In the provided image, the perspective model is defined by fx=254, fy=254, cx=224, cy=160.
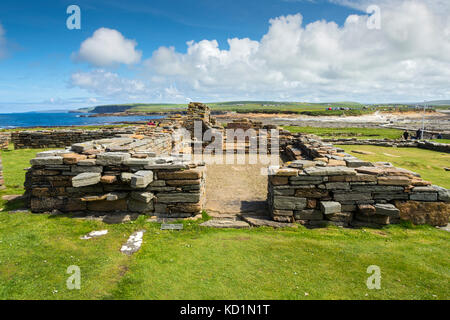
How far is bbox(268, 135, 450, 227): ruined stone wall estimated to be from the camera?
6492mm

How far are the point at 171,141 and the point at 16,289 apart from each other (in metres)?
13.7

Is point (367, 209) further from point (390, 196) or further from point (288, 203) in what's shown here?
point (288, 203)

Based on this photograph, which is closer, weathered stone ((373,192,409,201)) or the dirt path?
weathered stone ((373,192,409,201))

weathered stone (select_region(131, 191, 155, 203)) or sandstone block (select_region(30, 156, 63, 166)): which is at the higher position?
sandstone block (select_region(30, 156, 63, 166))

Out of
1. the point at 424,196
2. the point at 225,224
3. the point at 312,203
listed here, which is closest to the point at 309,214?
the point at 312,203

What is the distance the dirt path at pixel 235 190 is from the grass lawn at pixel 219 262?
4.44 feet

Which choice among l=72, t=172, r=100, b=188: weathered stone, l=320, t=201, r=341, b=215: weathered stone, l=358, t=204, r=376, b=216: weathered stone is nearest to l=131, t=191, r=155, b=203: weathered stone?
l=72, t=172, r=100, b=188: weathered stone

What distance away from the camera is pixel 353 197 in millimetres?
6559

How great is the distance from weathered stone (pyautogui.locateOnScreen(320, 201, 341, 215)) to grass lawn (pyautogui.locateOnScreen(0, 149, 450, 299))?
457mm

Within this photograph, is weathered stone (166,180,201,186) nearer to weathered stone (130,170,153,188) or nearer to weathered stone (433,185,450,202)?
weathered stone (130,170,153,188)

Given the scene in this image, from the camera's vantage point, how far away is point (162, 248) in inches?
212

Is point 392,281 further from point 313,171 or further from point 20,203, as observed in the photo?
point 20,203

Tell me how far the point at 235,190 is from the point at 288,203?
309cm
